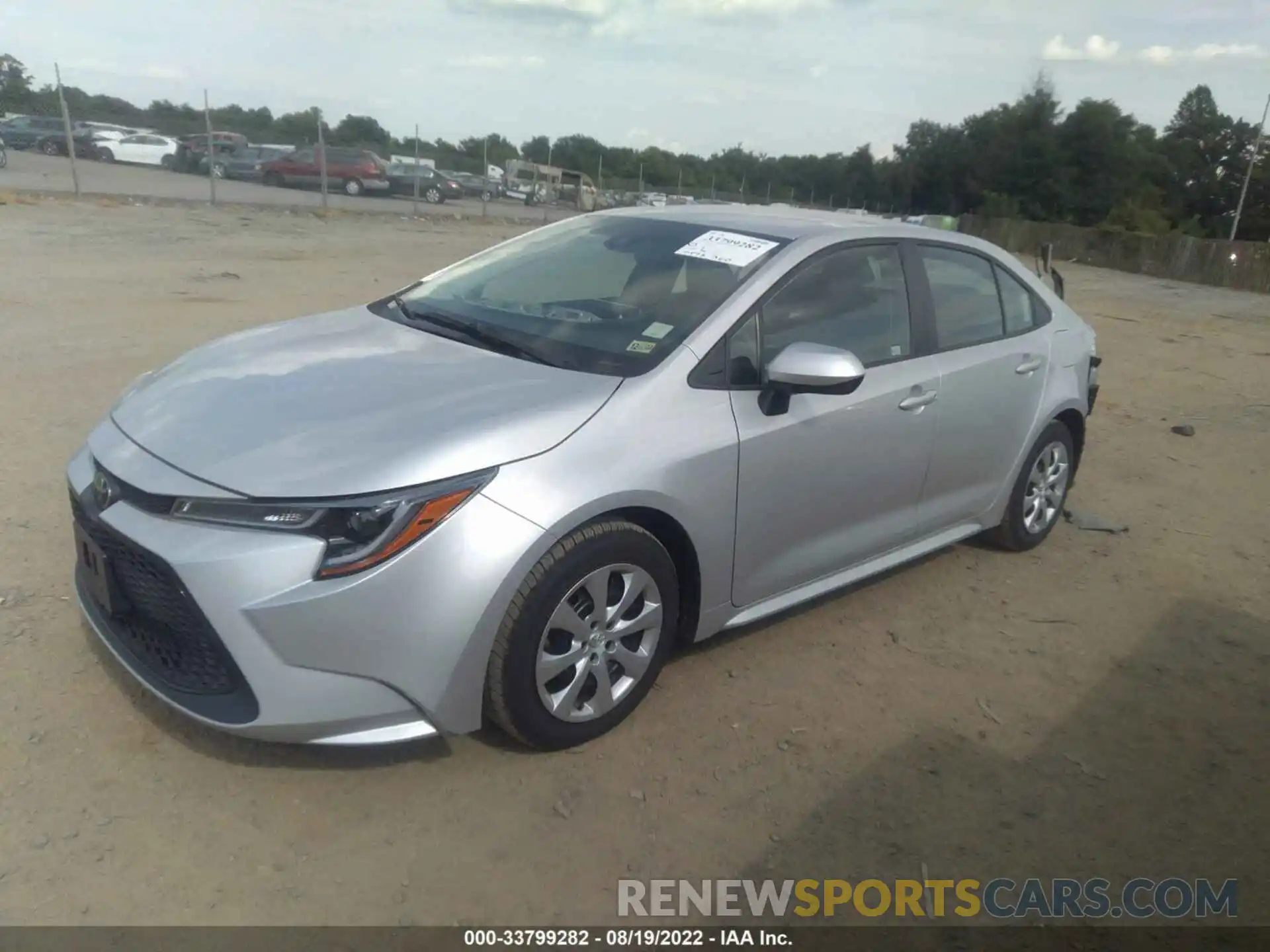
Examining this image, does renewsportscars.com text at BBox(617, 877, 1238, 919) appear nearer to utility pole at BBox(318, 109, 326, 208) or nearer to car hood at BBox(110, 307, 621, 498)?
car hood at BBox(110, 307, 621, 498)

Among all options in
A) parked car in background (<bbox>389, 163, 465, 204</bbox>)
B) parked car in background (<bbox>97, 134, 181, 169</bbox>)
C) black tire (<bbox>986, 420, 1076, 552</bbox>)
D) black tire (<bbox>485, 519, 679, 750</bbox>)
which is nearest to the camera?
black tire (<bbox>485, 519, 679, 750</bbox>)

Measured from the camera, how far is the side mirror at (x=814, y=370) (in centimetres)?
325

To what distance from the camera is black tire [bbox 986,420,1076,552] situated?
191 inches

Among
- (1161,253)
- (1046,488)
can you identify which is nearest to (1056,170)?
(1161,253)

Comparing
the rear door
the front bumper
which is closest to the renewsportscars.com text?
the front bumper

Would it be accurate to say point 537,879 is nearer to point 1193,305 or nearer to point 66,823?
point 66,823

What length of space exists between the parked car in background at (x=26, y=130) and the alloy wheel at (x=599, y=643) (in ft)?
85.8

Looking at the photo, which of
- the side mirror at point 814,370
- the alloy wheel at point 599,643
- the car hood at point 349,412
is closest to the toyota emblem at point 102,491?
the car hood at point 349,412

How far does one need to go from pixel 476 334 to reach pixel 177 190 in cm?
2417

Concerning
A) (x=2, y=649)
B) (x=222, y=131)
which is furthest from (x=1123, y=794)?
(x=222, y=131)

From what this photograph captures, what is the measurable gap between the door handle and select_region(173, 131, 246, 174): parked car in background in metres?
29.7

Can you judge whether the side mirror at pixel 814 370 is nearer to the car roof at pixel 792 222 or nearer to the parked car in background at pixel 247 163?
the car roof at pixel 792 222

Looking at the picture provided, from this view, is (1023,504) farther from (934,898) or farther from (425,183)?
(425,183)

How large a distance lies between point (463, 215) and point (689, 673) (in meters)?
25.9
